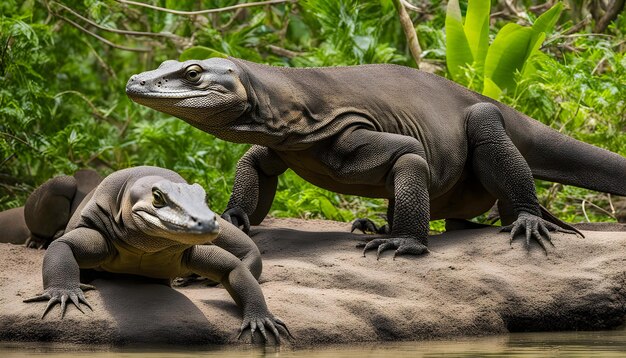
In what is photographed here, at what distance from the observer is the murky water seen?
17.5 ft

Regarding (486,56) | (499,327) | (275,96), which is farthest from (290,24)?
(499,327)

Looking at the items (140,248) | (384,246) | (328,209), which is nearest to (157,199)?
(140,248)

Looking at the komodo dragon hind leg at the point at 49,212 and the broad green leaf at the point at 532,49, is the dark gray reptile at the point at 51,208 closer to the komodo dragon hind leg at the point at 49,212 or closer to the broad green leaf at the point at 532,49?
the komodo dragon hind leg at the point at 49,212

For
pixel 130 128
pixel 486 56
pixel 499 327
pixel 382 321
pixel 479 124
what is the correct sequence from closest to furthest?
pixel 382 321
pixel 499 327
pixel 479 124
pixel 486 56
pixel 130 128

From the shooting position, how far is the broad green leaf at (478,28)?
11141 mm

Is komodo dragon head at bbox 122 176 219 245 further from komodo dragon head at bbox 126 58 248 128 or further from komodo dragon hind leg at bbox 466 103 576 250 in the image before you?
komodo dragon hind leg at bbox 466 103 576 250

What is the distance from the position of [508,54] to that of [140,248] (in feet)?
19.4

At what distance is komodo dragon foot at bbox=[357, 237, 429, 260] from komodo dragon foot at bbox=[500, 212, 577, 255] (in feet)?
2.24

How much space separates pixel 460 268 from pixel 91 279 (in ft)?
7.58

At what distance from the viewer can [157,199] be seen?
5609 millimetres

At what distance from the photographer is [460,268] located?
7062mm

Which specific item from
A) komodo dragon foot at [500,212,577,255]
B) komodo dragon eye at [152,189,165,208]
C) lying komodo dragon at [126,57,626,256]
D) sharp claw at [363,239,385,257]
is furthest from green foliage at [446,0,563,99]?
komodo dragon eye at [152,189,165,208]

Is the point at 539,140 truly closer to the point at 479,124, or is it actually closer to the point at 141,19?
the point at 479,124

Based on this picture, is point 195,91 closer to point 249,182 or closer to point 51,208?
point 249,182
